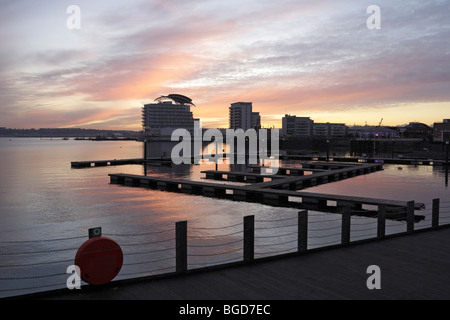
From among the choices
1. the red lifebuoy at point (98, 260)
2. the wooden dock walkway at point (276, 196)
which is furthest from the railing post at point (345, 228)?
the wooden dock walkway at point (276, 196)

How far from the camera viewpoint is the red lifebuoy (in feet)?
20.8

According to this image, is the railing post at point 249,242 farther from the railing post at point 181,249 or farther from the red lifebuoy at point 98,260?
the red lifebuoy at point 98,260

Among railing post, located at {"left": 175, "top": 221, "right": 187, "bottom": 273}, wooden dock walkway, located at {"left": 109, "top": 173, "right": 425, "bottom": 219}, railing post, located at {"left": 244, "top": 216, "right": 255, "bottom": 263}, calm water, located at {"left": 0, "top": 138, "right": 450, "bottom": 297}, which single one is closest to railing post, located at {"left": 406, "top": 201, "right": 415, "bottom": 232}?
calm water, located at {"left": 0, "top": 138, "right": 450, "bottom": 297}

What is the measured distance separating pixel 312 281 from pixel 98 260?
405 centimetres

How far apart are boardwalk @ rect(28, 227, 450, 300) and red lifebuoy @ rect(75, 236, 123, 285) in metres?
0.27

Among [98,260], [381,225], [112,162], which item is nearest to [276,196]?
[381,225]

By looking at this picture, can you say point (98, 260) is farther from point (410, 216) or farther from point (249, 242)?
point (410, 216)

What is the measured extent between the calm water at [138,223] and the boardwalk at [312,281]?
2152 millimetres

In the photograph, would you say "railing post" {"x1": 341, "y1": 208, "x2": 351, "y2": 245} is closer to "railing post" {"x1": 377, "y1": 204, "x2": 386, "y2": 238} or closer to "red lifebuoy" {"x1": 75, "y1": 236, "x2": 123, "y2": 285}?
"railing post" {"x1": 377, "y1": 204, "x2": 386, "y2": 238}

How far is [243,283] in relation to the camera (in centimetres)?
699
